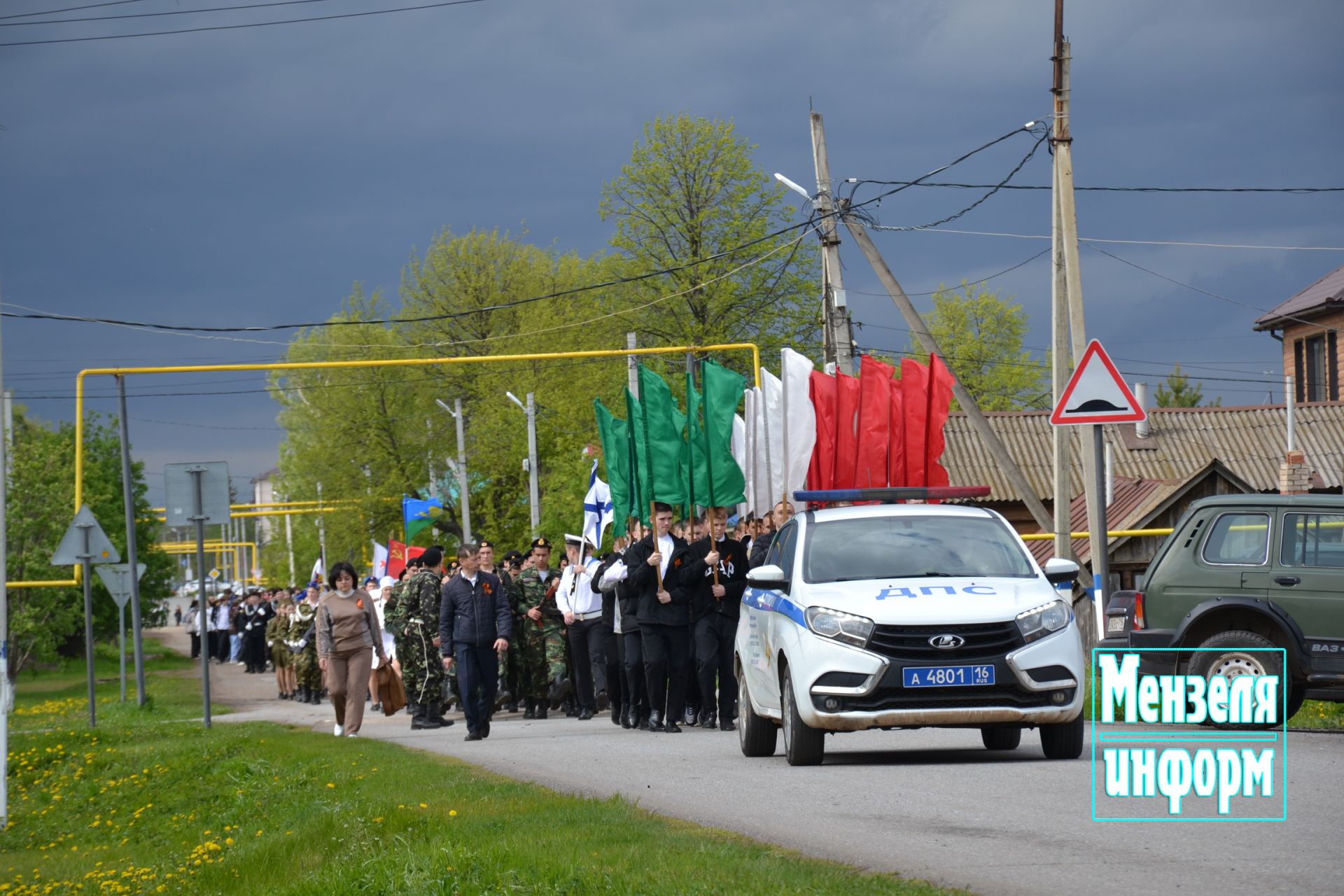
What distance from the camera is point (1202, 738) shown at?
12.6 m

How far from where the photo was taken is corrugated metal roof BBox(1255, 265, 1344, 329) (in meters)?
52.2

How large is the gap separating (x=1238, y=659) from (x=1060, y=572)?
3108mm

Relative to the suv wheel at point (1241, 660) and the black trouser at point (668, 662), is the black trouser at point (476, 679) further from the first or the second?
the suv wheel at point (1241, 660)

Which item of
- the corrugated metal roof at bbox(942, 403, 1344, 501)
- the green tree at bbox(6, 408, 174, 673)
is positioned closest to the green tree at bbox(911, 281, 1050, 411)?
the corrugated metal roof at bbox(942, 403, 1344, 501)

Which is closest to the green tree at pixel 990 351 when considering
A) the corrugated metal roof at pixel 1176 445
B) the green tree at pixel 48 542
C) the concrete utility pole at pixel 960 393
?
the corrugated metal roof at pixel 1176 445

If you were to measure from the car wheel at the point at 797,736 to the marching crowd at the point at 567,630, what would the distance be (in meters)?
2.46

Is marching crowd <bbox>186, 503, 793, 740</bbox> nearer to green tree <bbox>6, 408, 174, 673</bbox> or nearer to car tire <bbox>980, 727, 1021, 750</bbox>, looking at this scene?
car tire <bbox>980, 727, 1021, 750</bbox>

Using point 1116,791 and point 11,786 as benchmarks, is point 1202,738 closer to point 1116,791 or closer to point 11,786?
point 1116,791

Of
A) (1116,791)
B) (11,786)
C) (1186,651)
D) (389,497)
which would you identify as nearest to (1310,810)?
(1116,791)

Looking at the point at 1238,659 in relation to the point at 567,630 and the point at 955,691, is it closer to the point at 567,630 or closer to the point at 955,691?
the point at 955,691

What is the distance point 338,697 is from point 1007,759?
9635 millimetres

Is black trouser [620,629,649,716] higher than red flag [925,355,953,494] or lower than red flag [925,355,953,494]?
lower

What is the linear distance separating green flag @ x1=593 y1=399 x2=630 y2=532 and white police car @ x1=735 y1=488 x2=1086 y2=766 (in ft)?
24.5

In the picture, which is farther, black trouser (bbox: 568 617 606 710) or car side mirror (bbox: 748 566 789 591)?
black trouser (bbox: 568 617 606 710)
